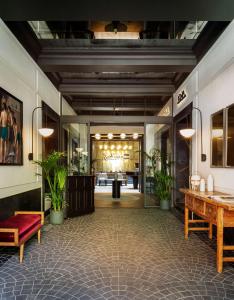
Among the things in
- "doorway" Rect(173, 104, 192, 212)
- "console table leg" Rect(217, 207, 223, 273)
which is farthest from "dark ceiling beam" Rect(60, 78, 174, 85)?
"console table leg" Rect(217, 207, 223, 273)

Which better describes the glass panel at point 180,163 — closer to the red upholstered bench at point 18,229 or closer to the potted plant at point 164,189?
the potted plant at point 164,189

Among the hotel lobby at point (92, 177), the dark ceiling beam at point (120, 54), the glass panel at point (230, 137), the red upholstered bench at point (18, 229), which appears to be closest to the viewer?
the hotel lobby at point (92, 177)

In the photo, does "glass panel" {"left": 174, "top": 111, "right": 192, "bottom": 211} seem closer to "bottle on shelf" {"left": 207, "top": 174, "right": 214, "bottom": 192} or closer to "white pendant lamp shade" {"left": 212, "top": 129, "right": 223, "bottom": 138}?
"white pendant lamp shade" {"left": 212, "top": 129, "right": 223, "bottom": 138}

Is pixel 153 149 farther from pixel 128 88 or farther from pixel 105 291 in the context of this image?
pixel 105 291

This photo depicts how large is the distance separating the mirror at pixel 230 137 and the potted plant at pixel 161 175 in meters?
3.84

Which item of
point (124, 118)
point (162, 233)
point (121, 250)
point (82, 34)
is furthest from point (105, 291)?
point (124, 118)

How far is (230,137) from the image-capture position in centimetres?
407

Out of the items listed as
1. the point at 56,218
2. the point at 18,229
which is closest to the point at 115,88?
the point at 56,218

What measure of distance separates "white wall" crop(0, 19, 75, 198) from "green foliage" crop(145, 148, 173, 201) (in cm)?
375

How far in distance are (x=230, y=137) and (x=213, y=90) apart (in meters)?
1.15

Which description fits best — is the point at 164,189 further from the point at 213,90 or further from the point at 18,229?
the point at 18,229

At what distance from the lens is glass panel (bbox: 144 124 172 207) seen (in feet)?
27.2

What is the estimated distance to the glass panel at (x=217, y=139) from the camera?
4.40m

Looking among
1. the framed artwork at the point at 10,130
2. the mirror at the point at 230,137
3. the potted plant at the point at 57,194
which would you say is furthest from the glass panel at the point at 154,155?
the framed artwork at the point at 10,130
